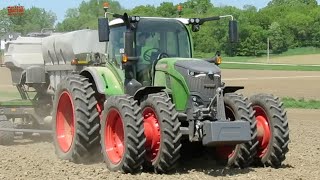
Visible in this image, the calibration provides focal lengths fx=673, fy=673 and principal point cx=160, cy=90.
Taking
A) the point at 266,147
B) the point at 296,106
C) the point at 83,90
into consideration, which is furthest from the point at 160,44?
the point at 296,106

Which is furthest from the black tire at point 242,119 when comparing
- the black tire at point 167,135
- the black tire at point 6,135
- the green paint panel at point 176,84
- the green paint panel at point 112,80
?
the black tire at point 6,135

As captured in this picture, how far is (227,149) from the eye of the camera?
348 inches

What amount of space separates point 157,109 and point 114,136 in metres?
1.02

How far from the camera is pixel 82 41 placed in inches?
454

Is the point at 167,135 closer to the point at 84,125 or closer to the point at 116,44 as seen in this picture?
the point at 84,125

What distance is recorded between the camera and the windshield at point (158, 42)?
9.17 m

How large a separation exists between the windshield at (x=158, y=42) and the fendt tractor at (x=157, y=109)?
0.04ft

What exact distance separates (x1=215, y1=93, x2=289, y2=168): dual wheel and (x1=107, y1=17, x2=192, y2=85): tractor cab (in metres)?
1.20

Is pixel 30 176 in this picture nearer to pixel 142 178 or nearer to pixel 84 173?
pixel 84 173

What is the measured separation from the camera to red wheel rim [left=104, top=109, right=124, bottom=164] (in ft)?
28.4

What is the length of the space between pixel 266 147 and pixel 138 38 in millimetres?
2253

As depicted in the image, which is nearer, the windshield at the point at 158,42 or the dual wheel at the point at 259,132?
the dual wheel at the point at 259,132

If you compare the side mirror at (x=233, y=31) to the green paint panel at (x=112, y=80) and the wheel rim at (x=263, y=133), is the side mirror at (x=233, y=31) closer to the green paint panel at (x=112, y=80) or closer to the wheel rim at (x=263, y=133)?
the wheel rim at (x=263, y=133)

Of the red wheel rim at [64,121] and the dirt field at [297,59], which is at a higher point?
the red wheel rim at [64,121]
